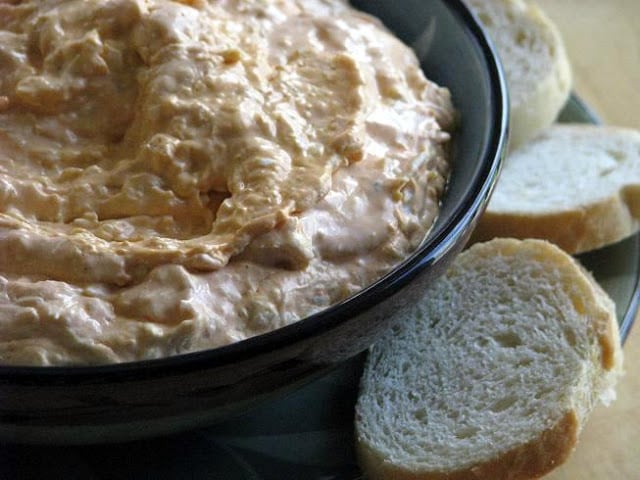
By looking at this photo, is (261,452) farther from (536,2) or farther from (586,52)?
(536,2)

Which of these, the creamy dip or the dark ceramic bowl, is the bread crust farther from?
the creamy dip

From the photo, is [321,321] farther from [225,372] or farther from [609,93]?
[609,93]

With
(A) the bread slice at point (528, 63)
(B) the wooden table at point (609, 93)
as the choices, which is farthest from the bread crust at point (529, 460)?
(A) the bread slice at point (528, 63)

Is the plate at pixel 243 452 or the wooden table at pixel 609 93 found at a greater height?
the wooden table at pixel 609 93

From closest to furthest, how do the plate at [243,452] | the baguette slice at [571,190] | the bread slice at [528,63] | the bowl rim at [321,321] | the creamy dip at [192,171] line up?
the bowl rim at [321,321] → the creamy dip at [192,171] → the plate at [243,452] → the baguette slice at [571,190] → the bread slice at [528,63]

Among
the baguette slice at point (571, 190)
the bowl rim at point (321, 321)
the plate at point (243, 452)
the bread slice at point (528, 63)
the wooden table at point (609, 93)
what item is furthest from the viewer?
the bread slice at point (528, 63)

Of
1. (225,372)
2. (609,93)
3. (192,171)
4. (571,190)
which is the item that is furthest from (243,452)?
(609,93)

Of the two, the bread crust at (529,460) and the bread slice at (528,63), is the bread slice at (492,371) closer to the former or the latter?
the bread crust at (529,460)
